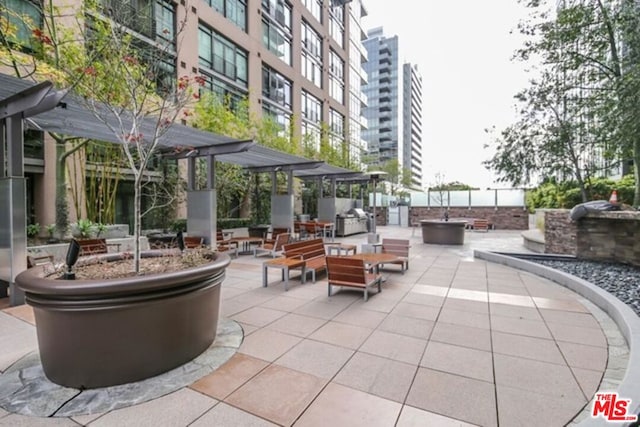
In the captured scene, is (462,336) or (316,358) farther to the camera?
(462,336)

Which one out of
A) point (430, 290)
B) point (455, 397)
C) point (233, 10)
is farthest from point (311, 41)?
point (455, 397)

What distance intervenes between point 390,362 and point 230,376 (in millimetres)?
1599

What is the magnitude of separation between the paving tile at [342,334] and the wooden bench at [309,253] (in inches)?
93.2

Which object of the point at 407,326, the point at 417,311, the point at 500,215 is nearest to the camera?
the point at 407,326

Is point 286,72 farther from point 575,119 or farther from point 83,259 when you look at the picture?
point 83,259

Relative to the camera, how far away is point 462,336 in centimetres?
395

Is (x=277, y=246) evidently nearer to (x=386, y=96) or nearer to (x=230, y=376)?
(x=230, y=376)

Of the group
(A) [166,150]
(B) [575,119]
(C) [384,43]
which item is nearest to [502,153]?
(B) [575,119]

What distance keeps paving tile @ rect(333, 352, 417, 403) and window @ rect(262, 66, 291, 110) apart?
849 inches

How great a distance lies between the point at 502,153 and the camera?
1415 centimetres

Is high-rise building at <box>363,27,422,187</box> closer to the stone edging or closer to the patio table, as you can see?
the stone edging

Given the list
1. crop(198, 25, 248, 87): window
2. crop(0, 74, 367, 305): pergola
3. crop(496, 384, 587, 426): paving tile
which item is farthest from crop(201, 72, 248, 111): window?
crop(496, 384, 587, 426): paving tile

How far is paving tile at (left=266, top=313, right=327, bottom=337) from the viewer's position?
4.10m

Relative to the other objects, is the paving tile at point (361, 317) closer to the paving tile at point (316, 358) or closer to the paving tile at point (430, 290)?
the paving tile at point (316, 358)
